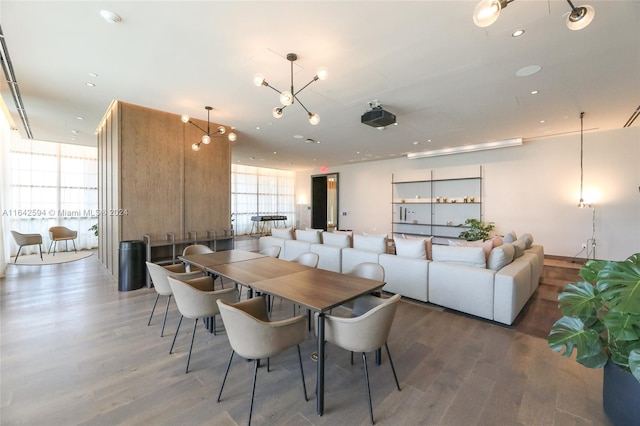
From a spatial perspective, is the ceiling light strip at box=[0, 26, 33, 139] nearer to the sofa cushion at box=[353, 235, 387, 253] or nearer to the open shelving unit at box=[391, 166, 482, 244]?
the sofa cushion at box=[353, 235, 387, 253]

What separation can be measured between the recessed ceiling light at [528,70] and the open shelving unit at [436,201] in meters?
4.77

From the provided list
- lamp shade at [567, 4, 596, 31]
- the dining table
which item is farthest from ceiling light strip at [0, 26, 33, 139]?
lamp shade at [567, 4, 596, 31]

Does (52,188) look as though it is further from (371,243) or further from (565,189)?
(565,189)

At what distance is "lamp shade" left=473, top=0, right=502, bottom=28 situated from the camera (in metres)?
1.64

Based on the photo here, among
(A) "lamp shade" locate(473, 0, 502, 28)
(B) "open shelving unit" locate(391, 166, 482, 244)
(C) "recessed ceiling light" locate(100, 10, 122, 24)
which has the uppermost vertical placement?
(C) "recessed ceiling light" locate(100, 10, 122, 24)

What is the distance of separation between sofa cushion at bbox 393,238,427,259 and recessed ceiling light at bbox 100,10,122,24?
166 inches

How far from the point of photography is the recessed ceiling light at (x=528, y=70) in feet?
10.8

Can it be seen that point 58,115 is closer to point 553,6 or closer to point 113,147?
point 113,147

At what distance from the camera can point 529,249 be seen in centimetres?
474

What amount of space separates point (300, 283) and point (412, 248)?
2.24 metres

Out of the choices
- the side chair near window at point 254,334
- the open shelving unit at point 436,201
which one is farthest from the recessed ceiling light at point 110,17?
the open shelving unit at point 436,201

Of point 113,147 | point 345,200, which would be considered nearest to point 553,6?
point 113,147

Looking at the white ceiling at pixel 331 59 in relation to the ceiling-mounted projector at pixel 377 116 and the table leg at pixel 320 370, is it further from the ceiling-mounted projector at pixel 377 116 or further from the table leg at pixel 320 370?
the table leg at pixel 320 370

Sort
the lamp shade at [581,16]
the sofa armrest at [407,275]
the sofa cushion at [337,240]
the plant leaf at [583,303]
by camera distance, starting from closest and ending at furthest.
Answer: the plant leaf at [583,303] → the lamp shade at [581,16] → the sofa armrest at [407,275] → the sofa cushion at [337,240]
